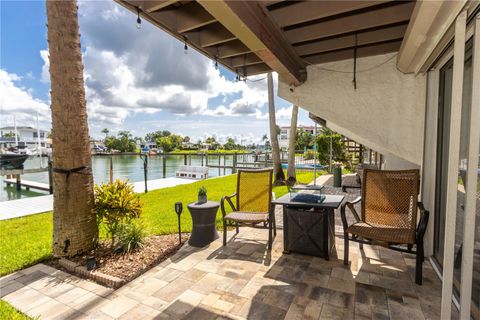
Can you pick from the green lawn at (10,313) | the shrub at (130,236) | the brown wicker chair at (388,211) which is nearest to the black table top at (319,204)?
the brown wicker chair at (388,211)

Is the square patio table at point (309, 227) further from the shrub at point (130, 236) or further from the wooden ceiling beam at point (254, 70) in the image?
the wooden ceiling beam at point (254, 70)

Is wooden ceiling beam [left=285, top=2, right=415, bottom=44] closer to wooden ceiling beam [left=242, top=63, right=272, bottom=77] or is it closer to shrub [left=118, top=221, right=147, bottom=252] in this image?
wooden ceiling beam [left=242, top=63, right=272, bottom=77]

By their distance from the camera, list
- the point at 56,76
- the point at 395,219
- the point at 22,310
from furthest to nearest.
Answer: the point at 395,219 < the point at 56,76 < the point at 22,310

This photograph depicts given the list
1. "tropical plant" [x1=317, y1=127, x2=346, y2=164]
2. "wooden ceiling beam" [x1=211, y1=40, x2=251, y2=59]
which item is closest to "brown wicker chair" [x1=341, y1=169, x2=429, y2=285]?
"wooden ceiling beam" [x1=211, y1=40, x2=251, y2=59]

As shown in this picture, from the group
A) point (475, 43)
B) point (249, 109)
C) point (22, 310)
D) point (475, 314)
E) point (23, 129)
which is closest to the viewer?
point (475, 43)

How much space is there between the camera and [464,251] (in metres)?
1.63

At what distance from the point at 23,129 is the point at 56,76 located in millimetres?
74657

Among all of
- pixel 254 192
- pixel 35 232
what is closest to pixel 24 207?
pixel 35 232

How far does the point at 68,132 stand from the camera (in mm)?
2922

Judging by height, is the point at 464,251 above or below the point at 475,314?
above

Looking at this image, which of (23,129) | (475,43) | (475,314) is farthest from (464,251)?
(23,129)

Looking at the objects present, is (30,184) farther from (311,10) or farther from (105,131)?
(105,131)

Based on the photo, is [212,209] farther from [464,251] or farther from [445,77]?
[445,77]

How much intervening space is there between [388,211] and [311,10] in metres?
2.51
